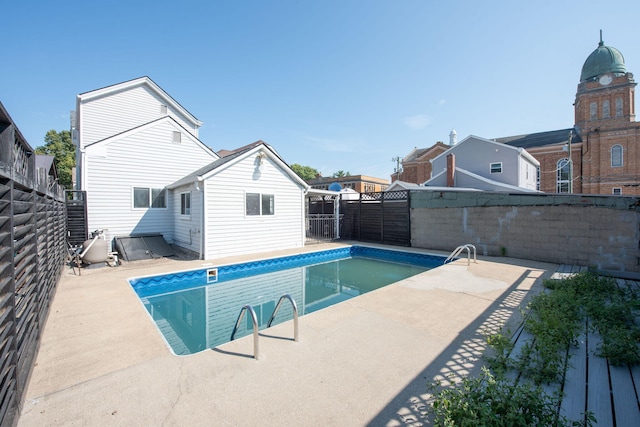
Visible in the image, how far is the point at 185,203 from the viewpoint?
1074 centimetres

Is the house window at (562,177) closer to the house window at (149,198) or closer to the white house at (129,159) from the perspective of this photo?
the white house at (129,159)

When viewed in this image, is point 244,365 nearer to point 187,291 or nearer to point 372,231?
point 187,291

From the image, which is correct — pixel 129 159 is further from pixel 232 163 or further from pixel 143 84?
pixel 143 84

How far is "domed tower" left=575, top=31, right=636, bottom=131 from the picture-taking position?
29.2 metres

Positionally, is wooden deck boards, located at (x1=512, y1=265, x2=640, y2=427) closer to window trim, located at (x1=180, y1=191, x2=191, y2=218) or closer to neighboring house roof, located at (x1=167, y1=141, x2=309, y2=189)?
neighboring house roof, located at (x1=167, y1=141, x2=309, y2=189)

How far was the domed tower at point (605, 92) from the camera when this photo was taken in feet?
95.7

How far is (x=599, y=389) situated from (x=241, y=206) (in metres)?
9.61

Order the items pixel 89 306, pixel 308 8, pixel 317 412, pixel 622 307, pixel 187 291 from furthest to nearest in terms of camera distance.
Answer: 1. pixel 308 8
2. pixel 187 291
3. pixel 89 306
4. pixel 622 307
5. pixel 317 412

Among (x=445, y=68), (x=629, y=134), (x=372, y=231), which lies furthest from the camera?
(x=629, y=134)

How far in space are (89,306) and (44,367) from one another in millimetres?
2198

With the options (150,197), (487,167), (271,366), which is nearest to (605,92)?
(487,167)

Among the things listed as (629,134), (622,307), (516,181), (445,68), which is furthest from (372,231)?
(629,134)

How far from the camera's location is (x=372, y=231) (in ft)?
44.2

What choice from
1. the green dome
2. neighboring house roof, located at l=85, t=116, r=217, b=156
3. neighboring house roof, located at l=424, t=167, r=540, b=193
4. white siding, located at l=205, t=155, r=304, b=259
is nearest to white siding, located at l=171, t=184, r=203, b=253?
white siding, located at l=205, t=155, r=304, b=259
